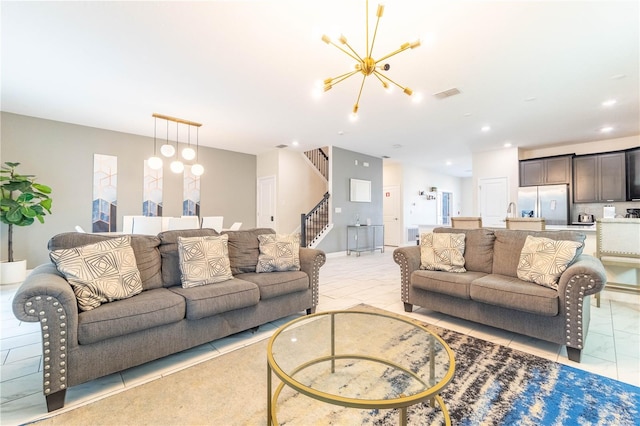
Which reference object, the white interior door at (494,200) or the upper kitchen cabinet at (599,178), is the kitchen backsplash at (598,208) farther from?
the white interior door at (494,200)

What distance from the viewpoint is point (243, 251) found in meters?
3.05

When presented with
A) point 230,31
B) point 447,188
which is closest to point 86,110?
point 230,31

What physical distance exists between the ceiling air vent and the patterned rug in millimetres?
3348

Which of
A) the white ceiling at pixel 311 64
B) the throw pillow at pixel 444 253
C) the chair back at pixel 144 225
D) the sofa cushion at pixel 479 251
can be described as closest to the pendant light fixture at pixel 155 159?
the white ceiling at pixel 311 64

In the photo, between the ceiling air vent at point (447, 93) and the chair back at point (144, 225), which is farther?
the chair back at point (144, 225)

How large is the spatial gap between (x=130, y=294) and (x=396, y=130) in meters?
5.32

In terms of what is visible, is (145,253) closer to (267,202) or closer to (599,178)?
(267,202)


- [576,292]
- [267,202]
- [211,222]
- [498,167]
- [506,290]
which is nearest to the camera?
[576,292]

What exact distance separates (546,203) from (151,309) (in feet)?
26.2

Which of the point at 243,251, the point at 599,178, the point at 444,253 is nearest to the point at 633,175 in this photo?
the point at 599,178

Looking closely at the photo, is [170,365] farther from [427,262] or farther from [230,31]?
[230,31]

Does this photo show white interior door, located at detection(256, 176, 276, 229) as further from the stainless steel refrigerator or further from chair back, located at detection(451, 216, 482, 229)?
the stainless steel refrigerator

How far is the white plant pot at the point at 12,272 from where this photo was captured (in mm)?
4440

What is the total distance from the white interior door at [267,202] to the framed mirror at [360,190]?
217 cm
